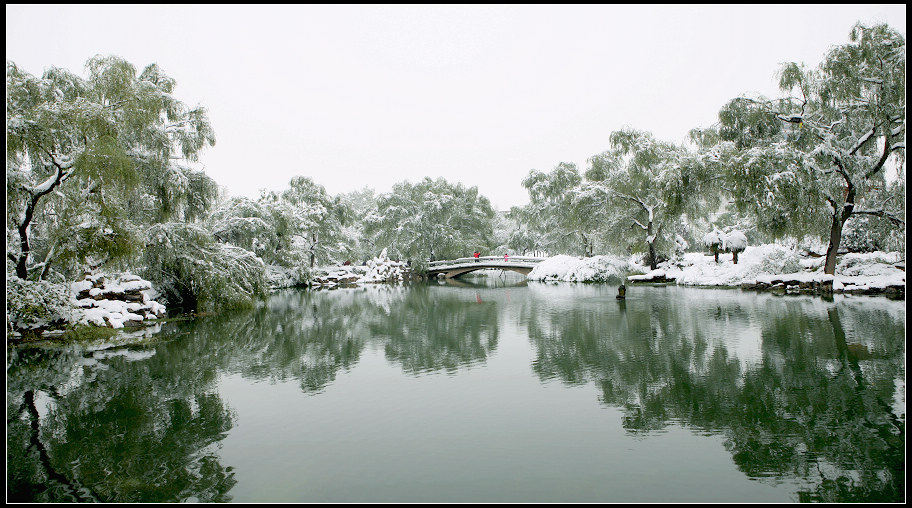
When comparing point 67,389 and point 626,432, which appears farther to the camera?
point 67,389

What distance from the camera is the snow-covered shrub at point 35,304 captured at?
11148 mm

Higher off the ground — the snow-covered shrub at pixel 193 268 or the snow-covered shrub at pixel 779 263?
the snow-covered shrub at pixel 193 268

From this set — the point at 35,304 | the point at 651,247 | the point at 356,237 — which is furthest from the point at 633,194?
the point at 35,304

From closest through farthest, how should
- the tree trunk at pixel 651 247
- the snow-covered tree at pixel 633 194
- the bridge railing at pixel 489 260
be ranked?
the snow-covered tree at pixel 633 194
the tree trunk at pixel 651 247
the bridge railing at pixel 489 260

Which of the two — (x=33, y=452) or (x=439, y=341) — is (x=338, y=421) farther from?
(x=439, y=341)

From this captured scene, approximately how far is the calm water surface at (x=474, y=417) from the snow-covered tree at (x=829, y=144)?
21.3 feet

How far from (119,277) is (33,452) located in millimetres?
11278

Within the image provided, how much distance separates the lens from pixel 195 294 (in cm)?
1698

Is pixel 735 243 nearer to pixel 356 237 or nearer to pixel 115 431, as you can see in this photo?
pixel 115 431

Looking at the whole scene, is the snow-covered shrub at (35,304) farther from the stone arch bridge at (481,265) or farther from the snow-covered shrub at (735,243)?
the stone arch bridge at (481,265)

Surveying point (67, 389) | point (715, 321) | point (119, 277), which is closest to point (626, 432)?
point (67, 389)

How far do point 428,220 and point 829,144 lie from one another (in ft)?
96.4

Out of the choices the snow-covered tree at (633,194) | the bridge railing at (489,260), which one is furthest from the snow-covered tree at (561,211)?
the bridge railing at (489,260)

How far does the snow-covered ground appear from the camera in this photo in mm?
19016
